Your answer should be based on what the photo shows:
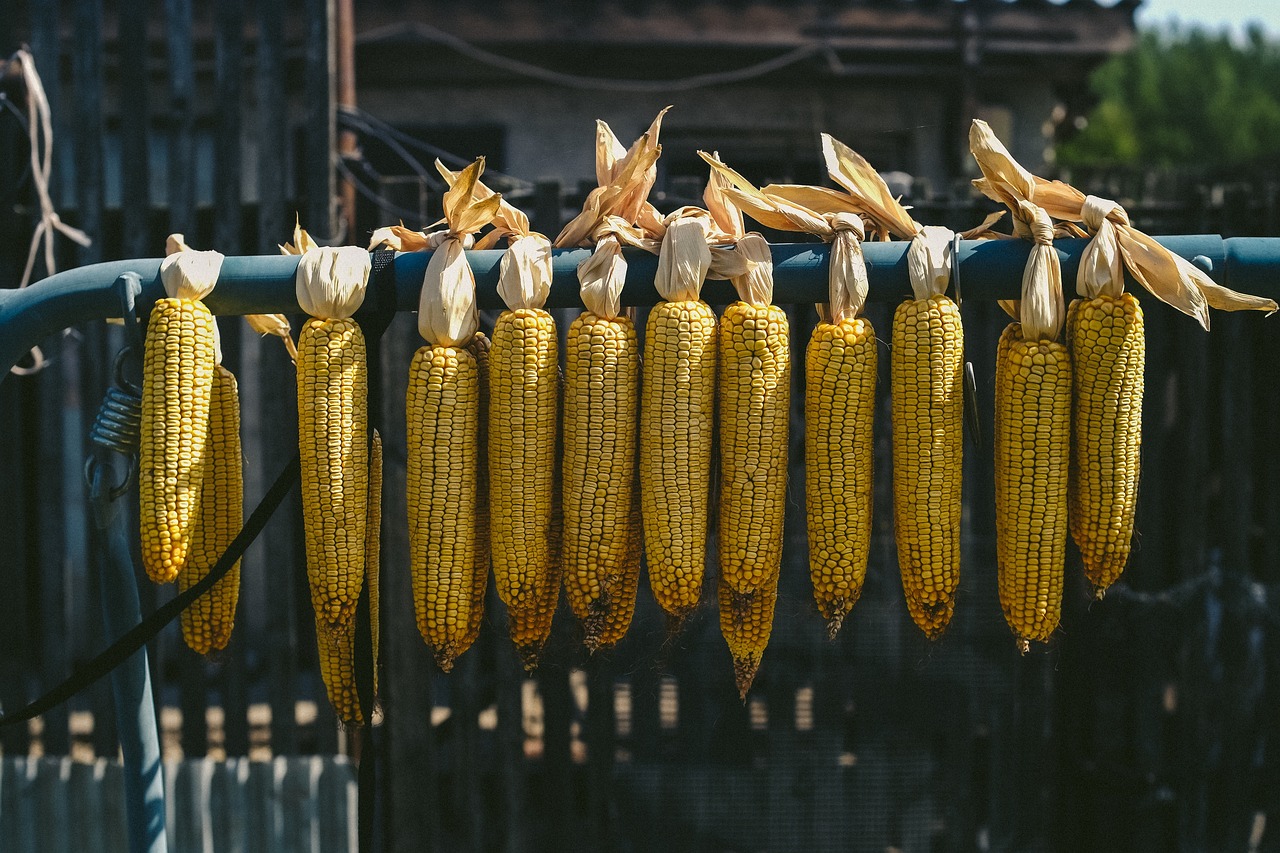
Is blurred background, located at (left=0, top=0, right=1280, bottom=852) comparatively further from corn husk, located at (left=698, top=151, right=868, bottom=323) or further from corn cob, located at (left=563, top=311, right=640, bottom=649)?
corn cob, located at (left=563, top=311, right=640, bottom=649)

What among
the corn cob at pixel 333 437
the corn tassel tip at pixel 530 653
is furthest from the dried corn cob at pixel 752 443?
the corn cob at pixel 333 437

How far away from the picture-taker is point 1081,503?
216 cm

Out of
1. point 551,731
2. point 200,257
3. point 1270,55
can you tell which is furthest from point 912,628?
point 1270,55

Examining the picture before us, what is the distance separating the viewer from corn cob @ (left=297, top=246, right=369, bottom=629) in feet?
7.11

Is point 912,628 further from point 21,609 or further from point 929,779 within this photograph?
point 21,609

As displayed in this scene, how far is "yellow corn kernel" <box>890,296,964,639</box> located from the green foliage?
46603mm

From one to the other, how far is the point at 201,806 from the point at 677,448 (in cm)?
313

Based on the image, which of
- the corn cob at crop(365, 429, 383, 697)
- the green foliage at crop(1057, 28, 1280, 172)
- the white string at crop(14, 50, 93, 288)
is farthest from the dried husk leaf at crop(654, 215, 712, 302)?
the green foliage at crop(1057, 28, 1280, 172)

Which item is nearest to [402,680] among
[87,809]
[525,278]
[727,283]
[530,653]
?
[87,809]

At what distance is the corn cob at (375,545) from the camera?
2350 millimetres

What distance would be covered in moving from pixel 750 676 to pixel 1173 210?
3.42 meters

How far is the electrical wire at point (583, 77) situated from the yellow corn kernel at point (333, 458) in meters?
5.13

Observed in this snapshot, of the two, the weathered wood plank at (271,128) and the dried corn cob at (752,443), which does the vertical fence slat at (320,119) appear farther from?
the dried corn cob at (752,443)

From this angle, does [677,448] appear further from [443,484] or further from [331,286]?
[331,286]
